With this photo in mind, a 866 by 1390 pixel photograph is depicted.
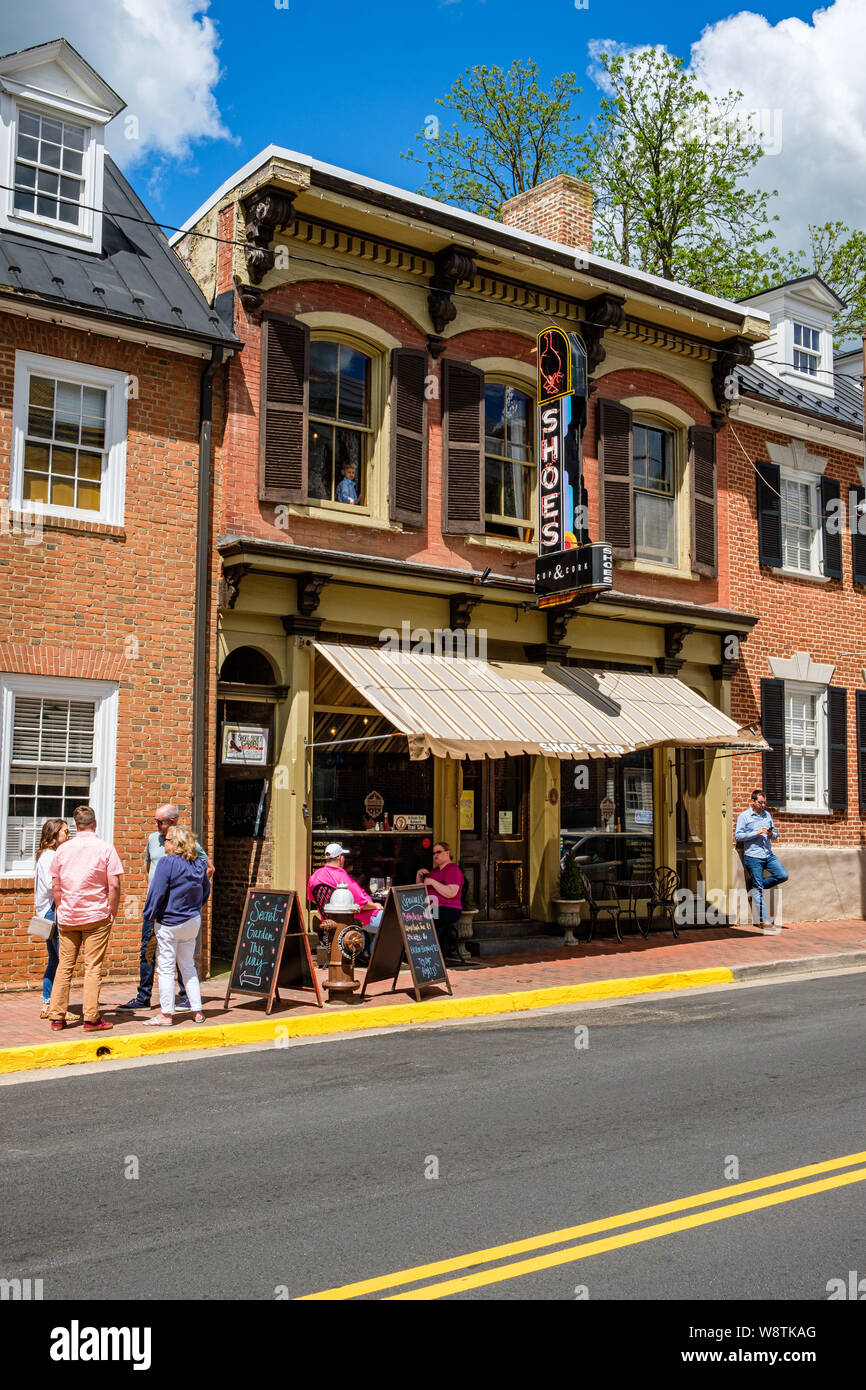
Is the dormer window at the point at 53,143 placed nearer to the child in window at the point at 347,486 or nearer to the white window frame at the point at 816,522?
the child in window at the point at 347,486

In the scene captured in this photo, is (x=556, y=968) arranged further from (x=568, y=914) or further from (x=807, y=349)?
(x=807, y=349)

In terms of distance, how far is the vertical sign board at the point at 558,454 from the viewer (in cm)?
1508

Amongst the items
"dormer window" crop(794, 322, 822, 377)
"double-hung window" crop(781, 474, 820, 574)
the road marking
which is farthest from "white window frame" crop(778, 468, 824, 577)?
the road marking

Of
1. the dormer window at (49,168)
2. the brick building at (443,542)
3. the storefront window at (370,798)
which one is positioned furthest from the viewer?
the storefront window at (370,798)

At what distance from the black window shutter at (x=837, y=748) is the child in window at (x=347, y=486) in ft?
30.2

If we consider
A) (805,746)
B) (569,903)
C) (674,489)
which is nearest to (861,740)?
(805,746)

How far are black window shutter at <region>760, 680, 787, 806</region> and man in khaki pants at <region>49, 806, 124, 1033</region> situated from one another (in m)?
11.6

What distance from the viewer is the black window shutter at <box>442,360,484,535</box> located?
49.9ft

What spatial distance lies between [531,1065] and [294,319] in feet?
28.9

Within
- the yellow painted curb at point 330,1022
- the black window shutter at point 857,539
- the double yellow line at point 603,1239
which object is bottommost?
the yellow painted curb at point 330,1022

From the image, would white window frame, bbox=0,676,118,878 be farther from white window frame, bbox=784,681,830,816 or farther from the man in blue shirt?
white window frame, bbox=784,681,830,816

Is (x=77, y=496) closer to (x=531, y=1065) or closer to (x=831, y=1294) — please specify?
(x=531, y=1065)

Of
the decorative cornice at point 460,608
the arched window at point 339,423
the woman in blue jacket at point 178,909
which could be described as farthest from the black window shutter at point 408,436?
the woman in blue jacket at point 178,909

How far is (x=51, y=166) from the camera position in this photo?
12828 mm
